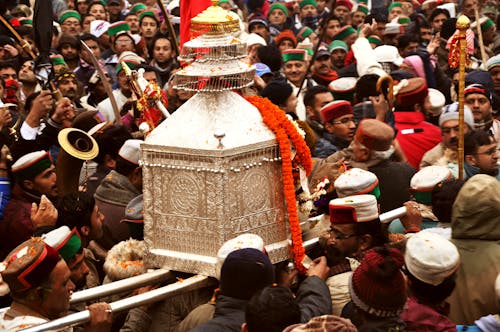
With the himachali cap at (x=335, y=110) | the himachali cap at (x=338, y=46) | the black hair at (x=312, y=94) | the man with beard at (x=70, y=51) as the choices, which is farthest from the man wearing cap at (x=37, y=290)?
the himachali cap at (x=338, y=46)

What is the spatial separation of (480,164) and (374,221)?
6.88 feet

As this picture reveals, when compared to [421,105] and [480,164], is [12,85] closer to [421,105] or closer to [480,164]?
[421,105]

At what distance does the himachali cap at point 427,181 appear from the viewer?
20.6 ft

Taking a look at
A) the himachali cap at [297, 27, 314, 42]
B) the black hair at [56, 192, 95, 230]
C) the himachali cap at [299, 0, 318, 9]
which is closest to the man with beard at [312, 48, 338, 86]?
the himachali cap at [297, 27, 314, 42]

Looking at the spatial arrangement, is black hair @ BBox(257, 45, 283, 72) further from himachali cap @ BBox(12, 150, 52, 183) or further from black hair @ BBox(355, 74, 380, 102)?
himachali cap @ BBox(12, 150, 52, 183)

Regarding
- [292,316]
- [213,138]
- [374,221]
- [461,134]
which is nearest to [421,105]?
[461,134]

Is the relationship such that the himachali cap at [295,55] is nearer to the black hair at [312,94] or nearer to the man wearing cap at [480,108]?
the black hair at [312,94]

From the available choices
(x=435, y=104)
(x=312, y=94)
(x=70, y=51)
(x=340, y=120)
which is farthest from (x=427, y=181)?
(x=70, y=51)

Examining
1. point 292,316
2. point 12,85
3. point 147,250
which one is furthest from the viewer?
point 12,85

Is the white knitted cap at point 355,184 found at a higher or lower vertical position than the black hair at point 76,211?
higher

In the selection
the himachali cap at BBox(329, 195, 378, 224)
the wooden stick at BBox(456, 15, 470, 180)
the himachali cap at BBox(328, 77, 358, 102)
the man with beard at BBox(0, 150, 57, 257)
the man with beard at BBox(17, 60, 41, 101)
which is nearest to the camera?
the himachali cap at BBox(329, 195, 378, 224)

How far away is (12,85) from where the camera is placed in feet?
34.2

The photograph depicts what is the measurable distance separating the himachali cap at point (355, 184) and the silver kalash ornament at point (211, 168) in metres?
0.55

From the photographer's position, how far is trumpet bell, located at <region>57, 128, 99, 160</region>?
7.30 m
